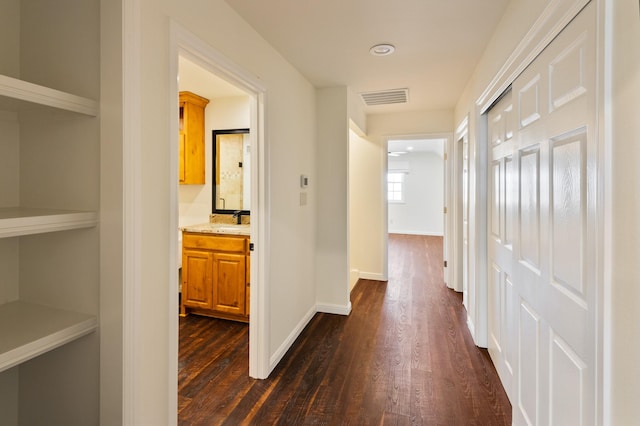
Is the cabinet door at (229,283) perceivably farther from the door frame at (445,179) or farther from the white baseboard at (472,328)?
the door frame at (445,179)

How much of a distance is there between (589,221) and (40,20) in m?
2.22

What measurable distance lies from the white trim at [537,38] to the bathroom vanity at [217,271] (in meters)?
2.35

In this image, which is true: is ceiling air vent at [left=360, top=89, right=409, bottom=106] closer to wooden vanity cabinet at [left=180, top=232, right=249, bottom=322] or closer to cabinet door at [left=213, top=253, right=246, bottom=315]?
wooden vanity cabinet at [left=180, top=232, right=249, bottom=322]

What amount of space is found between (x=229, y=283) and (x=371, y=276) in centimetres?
230

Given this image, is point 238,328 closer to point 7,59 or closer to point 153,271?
point 153,271

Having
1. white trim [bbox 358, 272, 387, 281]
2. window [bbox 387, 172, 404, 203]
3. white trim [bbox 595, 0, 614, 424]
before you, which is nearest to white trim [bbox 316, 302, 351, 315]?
white trim [bbox 358, 272, 387, 281]

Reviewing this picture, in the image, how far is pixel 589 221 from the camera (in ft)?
3.36

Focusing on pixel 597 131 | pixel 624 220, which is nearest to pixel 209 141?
pixel 597 131

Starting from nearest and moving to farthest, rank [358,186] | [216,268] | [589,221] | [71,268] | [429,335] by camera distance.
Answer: [589,221]
[71,268]
[429,335]
[216,268]
[358,186]

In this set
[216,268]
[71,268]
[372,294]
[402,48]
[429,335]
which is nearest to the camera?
[71,268]

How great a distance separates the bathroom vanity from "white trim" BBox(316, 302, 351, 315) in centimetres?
80

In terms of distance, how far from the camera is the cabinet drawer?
309 centimetres

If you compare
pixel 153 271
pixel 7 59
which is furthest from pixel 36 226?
pixel 7 59

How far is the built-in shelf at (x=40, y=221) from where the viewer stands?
100 cm
